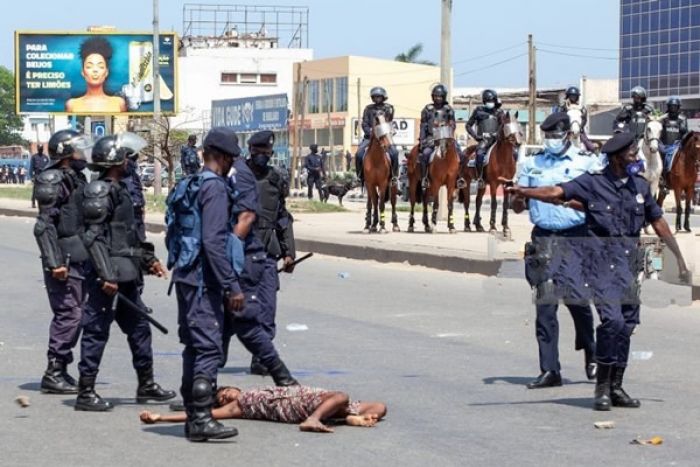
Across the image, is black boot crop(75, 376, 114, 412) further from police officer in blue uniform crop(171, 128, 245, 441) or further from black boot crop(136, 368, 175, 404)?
police officer in blue uniform crop(171, 128, 245, 441)

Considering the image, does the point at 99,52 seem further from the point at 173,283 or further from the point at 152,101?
the point at 173,283

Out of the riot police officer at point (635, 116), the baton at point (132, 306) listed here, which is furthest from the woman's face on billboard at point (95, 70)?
the baton at point (132, 306)

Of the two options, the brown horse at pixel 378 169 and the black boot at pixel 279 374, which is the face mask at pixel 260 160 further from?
the brown horse at pixel 378 169

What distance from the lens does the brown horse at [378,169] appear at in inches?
1014

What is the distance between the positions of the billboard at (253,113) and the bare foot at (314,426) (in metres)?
59.9

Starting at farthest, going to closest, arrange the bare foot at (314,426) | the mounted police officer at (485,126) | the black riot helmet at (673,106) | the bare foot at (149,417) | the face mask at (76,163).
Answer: the black riot helmet at (673,106), the mounted police officer at (485,126), the face mask at (76,163), the bare foot at (149,417), the bare foot at (314,426)

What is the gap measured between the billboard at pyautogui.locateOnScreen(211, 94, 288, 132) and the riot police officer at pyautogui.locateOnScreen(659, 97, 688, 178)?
139 feet

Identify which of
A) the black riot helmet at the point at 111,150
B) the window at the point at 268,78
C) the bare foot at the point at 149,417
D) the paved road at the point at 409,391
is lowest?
the paved road at the point at 409,391

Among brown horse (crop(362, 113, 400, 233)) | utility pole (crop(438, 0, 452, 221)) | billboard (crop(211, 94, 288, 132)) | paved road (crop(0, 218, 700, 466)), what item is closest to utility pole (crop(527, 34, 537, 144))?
billboard (crop(211, 94, 288, 132))

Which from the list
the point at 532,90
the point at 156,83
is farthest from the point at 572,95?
the point at 532,90

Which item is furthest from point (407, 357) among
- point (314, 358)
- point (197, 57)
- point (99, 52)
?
point (197, 57)

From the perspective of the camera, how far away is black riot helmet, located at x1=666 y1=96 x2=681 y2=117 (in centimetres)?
2659

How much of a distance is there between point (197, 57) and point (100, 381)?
352 feet

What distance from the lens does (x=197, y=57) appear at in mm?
117250
